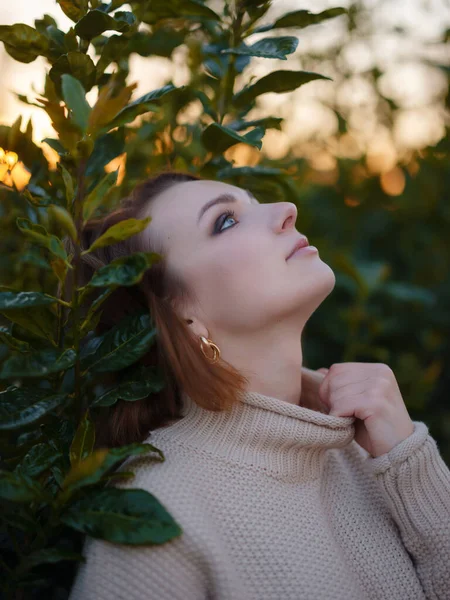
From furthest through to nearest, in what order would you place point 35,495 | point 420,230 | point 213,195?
point 420,230 → point 213,195 → point 35,495

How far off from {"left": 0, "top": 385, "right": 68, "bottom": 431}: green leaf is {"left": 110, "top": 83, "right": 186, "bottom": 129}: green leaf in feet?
1.68

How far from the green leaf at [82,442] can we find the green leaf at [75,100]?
0.53 m

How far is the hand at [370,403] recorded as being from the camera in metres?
1.44

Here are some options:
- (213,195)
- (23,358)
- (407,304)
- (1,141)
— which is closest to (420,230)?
(407,304)

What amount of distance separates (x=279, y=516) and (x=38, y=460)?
52 centimetres

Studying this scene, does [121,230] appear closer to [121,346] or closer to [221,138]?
[121,346]

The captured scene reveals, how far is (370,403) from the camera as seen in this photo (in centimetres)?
145

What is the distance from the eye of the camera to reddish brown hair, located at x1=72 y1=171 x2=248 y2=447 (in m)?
1.33

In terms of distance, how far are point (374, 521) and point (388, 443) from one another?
194 mm

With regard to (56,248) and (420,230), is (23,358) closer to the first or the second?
(56,248)

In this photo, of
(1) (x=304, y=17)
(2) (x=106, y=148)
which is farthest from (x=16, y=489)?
(1) (x=304, y=17)

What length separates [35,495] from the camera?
0.97 m

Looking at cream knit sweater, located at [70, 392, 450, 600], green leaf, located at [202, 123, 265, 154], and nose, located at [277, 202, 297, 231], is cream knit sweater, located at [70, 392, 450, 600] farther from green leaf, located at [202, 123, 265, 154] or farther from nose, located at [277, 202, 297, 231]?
green leaf, located at [202, 123, 265, 154]

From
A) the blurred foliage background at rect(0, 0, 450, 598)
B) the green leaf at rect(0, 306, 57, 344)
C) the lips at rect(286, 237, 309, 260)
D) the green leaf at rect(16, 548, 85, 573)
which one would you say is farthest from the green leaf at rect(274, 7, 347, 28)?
the green leaf at rect(16, 548, 85, 573)
